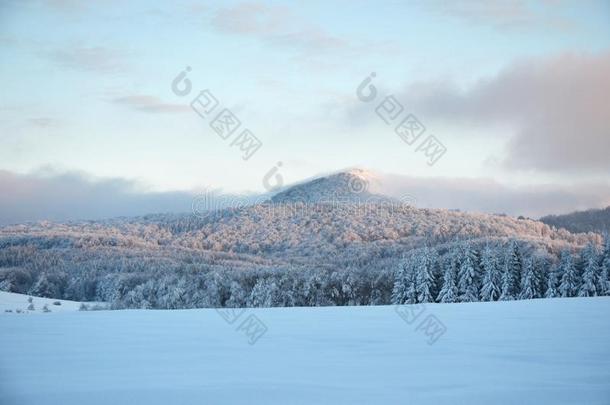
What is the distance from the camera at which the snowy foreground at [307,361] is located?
5180mm

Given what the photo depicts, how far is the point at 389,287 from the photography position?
4794cm

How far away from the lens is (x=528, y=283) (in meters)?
34.4

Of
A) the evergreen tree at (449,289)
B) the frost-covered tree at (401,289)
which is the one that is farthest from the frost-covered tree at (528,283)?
the frost-covered tree at (401,289)

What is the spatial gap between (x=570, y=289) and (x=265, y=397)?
33.1 meters

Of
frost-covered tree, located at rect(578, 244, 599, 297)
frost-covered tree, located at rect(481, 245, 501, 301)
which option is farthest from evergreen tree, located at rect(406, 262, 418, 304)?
frost-covered tree, located at rect(578, 244, 599, 297)

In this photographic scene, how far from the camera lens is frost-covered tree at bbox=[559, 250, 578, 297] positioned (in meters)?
33.5

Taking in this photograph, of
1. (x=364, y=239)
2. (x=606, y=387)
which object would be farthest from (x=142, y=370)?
(x=364, y=239)

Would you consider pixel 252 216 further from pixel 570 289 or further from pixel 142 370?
pixel 142 370

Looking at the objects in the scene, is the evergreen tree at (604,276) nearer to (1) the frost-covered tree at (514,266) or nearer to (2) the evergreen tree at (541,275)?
(2) the evergreen tree at (541,275)

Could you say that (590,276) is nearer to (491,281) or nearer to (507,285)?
(507,285)

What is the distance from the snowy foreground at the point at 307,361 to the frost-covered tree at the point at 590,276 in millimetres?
23893

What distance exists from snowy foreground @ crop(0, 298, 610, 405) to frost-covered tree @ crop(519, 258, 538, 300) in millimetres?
24629

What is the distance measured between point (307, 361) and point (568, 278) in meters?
31.8

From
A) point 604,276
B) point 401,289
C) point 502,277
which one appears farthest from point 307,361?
point 401,289
